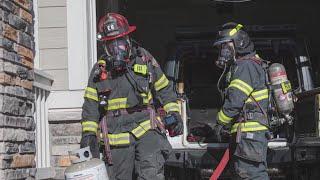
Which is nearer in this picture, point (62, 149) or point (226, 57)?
point (226, 57)

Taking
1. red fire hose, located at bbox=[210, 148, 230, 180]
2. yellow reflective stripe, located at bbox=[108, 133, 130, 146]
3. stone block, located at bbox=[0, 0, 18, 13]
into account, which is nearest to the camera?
stone block, located at bbox=[0, 0, 18, 13]

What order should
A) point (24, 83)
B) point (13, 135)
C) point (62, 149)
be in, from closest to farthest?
point (13, 135) → point (24, 83) → point (62, 149)

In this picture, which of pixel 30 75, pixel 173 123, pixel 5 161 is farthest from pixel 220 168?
pixel 5 161

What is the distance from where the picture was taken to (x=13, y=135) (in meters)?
5.80

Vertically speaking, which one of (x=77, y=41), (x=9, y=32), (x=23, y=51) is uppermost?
(x=77, y=41)

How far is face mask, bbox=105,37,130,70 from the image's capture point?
5863mm

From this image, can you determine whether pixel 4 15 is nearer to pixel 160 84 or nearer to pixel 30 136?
pixel 30 136

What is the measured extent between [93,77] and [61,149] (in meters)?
1.39

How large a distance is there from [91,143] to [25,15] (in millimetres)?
1397

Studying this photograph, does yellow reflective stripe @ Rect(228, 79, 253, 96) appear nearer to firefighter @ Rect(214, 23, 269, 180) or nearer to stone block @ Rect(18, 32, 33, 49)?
firefighter @ Rect(214, 23, 269, 180)

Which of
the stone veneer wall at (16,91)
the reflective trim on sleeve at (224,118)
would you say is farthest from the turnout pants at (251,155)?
the stone veneer wall at (16,91)

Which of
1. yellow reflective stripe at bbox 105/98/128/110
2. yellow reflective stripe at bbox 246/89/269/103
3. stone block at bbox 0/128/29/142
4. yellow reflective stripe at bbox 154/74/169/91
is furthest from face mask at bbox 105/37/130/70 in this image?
yellow reflective stripe at bbox 246/89/269/103

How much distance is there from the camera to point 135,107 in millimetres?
5953

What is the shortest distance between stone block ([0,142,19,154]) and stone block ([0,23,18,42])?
3.05 feet
